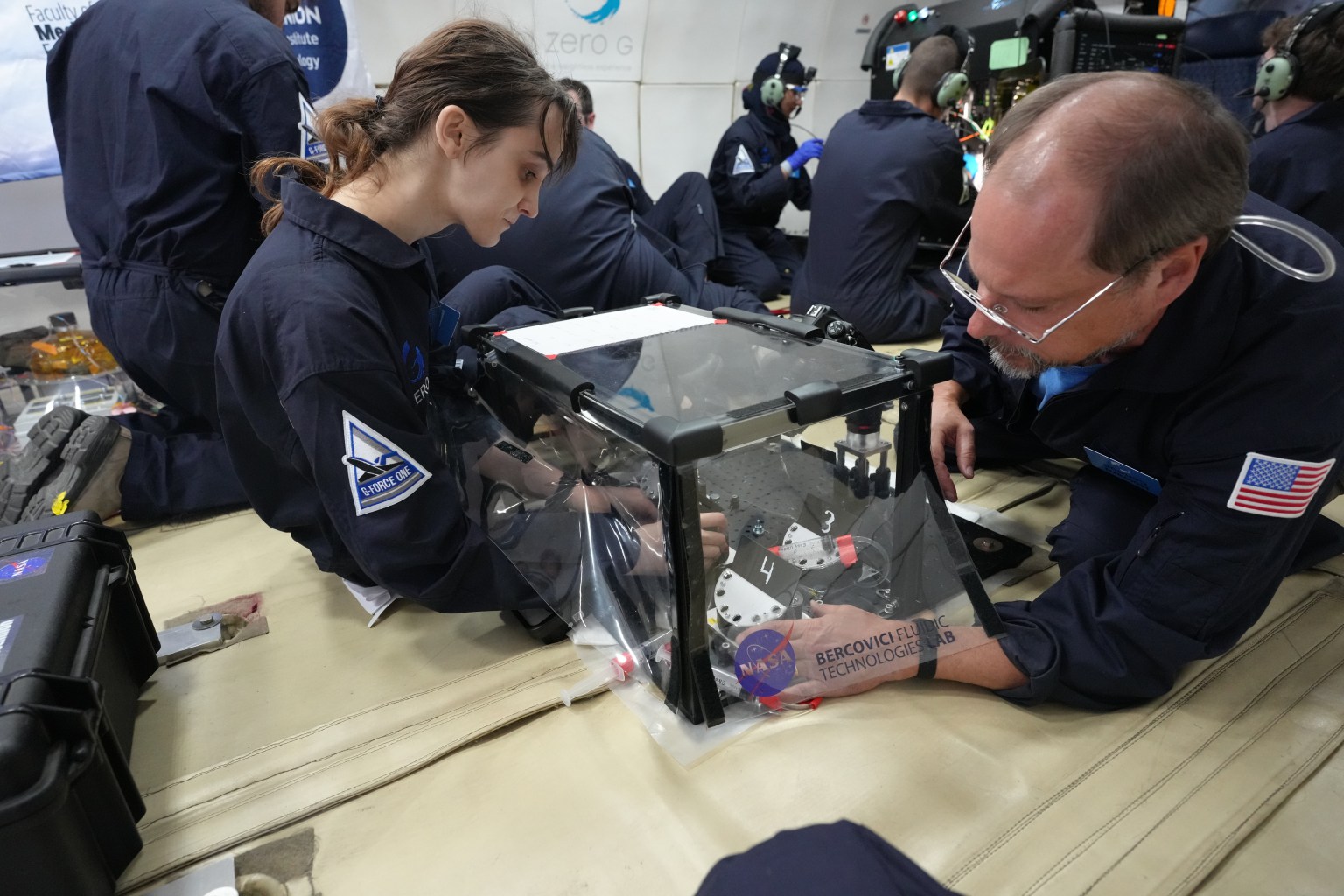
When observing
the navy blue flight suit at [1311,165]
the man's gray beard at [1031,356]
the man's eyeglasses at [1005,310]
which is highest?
the navy blue flight suit at [1311,165]

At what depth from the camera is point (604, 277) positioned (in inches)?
89.7

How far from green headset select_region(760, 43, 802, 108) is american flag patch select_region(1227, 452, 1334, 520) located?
3226 mm

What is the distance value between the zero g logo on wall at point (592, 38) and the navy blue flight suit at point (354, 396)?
10.0 ft

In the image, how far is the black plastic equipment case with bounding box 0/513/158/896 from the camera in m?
0.68

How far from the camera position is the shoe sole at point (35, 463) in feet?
4.93

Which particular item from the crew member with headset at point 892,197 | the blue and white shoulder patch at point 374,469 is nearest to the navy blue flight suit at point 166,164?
the blue and white shoulder patch at point 374,469

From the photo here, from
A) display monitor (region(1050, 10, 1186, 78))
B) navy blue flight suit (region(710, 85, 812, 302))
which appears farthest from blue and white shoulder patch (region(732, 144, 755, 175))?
display monitor (region(1050, 10, 1186, 78))

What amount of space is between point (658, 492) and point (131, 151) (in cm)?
131

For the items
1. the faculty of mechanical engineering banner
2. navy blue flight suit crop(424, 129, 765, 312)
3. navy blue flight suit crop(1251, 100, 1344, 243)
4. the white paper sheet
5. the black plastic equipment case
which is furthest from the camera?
the faculty of mechanical engineering banner

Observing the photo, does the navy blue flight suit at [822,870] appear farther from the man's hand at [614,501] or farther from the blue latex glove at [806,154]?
the blue latex glove at [806,154]

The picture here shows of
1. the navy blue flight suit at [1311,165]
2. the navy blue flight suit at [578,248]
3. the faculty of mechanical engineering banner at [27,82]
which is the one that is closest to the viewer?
the navy blue flight suit at [1311,165]

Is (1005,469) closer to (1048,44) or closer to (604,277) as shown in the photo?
(604,277)

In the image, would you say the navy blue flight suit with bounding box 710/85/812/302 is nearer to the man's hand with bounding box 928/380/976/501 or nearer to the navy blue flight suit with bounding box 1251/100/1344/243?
the navy blue flight suit with bounding box 1251/100/1344/243

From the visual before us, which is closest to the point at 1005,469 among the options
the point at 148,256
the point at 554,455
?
the point at 554,455
